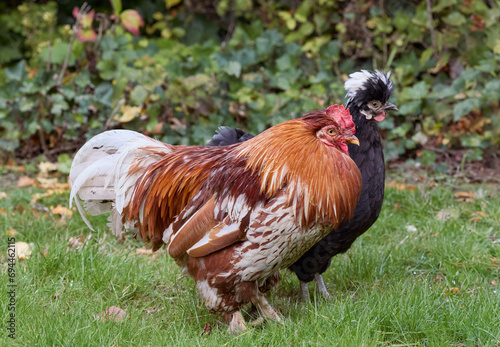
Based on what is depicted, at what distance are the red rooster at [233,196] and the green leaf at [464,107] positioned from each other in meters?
3.35

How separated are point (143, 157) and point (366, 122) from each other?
5.03 feet

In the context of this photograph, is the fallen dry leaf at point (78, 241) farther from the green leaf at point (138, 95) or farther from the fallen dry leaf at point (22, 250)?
the green leaf at point (138, 95)

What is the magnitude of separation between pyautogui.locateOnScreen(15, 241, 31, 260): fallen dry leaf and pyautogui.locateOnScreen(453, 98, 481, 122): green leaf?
15.2 feet

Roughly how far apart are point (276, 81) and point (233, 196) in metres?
3.92

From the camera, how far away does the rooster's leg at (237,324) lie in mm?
3242

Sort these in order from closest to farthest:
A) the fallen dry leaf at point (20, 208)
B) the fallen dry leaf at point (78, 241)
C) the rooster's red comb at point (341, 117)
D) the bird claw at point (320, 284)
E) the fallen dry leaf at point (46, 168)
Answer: the rooster's red comb at point (341, 117)
the bird claw at point (320, 284)
the fallen dry leaf at point (78, 241)
the fallen dry leaf at point (20, 208)
the fallen dry leaf at point (46, 168)

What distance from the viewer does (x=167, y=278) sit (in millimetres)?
3980

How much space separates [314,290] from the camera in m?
3.85

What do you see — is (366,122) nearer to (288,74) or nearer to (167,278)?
(167,278)

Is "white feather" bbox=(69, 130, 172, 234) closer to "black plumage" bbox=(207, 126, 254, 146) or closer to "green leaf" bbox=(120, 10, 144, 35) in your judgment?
"black plumage" bbox=(207, 126, 254, 146)

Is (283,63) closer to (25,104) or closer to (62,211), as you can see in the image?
(25,104)

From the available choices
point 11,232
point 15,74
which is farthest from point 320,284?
point 15,74

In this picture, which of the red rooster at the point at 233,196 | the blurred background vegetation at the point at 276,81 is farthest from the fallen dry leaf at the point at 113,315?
the blurred background vegetation at the point at 276,81

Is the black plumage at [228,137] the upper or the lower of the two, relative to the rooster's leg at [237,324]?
upper
